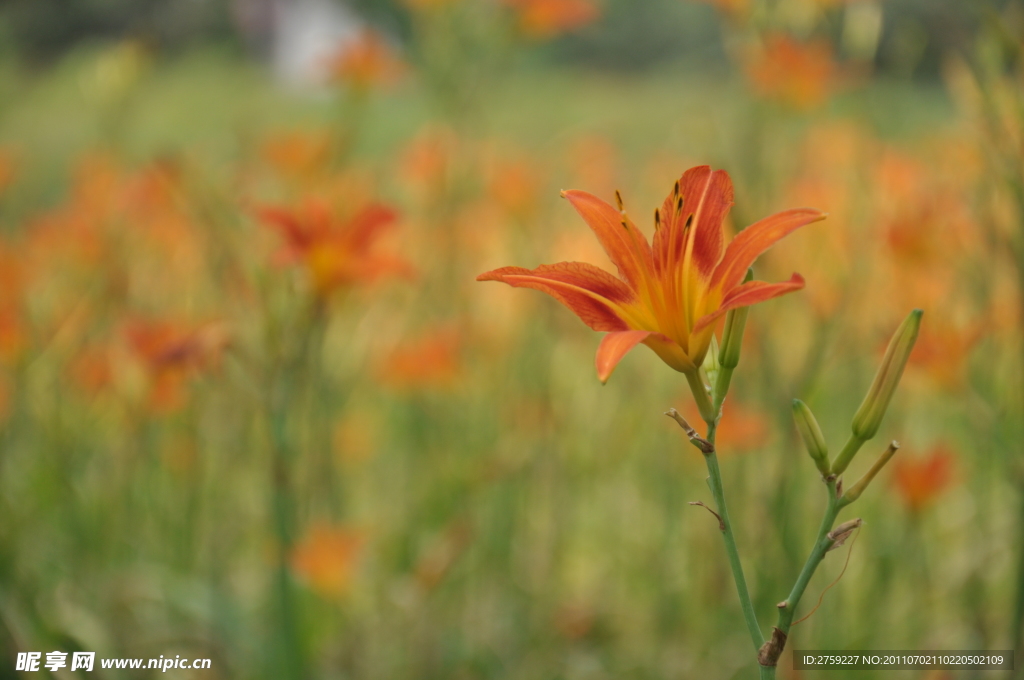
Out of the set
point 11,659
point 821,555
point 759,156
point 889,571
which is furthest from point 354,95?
point 821,555

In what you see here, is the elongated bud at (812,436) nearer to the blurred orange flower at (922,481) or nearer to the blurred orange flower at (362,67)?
the blurred orange flower at (922,481)

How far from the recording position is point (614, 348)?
0.52 m

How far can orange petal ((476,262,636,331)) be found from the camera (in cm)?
56

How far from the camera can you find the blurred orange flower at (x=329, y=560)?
1.40 meters

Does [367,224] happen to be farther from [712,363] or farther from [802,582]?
[802,582]

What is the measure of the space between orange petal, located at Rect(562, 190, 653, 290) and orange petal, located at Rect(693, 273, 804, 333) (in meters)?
0.08

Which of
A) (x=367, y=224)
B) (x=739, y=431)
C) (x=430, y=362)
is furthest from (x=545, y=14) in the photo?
(x=739, y=431)

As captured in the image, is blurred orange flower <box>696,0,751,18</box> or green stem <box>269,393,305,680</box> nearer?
green stem <box>269,393,305,680</box>

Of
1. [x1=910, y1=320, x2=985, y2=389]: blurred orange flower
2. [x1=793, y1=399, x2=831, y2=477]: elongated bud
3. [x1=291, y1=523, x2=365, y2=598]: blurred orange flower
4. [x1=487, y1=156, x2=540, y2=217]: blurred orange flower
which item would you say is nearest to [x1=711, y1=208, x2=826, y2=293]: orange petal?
[x1=793, y1=399, x2=831, y2=477]: elongated bud

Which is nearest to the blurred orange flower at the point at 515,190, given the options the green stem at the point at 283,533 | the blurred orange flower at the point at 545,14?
the blurred orange flower at the point at 545,14

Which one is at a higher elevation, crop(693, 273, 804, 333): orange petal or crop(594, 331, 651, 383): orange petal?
crop(693, 273, 804, 333): orange petal

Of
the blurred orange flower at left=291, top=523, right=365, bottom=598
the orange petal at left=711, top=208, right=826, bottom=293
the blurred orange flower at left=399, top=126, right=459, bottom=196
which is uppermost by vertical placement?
the blurred orange flower at left=399, top=126, right=459, bottom=196

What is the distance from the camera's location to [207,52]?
9453 millimetres

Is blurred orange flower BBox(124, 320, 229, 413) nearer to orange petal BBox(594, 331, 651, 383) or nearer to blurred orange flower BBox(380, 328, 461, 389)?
blurred orange flower BBox(380, 328, 461, 389)
